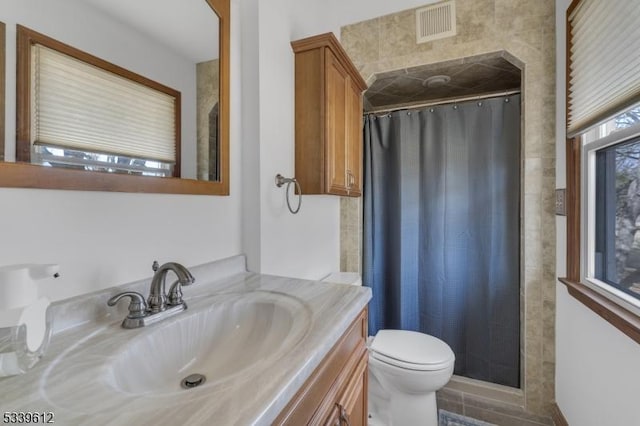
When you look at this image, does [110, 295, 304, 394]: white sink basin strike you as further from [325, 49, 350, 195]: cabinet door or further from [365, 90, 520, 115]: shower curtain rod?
[365, 90, 520, 115]: shower curtain rod

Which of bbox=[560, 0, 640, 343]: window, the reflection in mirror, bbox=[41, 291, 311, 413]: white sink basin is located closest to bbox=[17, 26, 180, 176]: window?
the reflection in mirror

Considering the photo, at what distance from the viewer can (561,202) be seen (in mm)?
1482

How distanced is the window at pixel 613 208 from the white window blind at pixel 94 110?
164 centimetres

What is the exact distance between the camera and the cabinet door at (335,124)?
1358 mm

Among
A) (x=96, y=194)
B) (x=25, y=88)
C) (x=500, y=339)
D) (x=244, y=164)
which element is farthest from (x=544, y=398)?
(x=25, y=88)

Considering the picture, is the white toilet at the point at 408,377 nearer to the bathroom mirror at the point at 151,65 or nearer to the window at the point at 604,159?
the window at the point at 604,159

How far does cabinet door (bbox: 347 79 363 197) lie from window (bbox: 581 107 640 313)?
1120mm

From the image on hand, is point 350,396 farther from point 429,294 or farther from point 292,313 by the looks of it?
point 429,294

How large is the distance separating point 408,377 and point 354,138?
53.4 inches

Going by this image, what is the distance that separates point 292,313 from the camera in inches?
31.9

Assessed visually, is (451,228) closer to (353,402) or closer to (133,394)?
(353,402)

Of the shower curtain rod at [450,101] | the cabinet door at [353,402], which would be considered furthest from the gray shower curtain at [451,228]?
the cabinet door at [353,402]

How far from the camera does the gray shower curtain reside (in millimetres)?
1865

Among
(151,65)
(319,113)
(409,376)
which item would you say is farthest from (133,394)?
(409,376)
